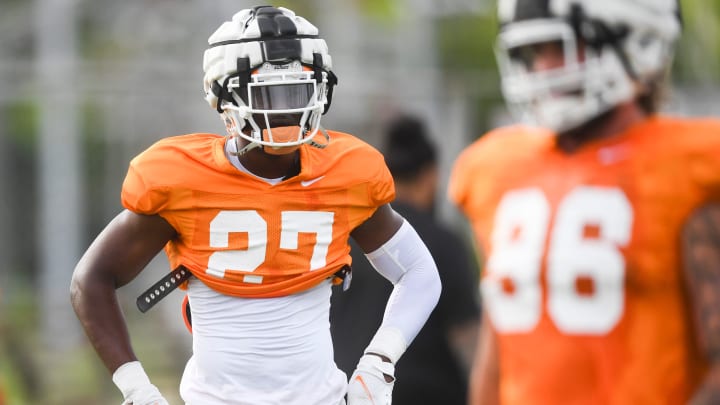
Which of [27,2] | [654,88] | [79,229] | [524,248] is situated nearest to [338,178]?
[524,248]

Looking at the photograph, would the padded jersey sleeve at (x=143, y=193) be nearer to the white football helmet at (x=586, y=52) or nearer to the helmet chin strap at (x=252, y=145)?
the helmet chin strap at (x=252, y=145)

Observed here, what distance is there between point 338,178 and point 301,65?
0.33 m

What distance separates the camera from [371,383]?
372cm

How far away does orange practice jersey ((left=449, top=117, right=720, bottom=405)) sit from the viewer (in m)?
3.15

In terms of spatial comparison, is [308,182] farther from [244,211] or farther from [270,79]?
[270,79]

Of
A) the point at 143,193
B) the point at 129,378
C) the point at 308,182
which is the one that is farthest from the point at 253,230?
the point at 129,378

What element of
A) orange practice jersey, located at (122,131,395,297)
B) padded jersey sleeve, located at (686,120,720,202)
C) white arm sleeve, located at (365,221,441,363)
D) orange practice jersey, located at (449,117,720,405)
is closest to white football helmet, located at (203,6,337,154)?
orange practice jersey, located at (122,131,395,297)

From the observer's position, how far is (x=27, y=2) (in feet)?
59.4

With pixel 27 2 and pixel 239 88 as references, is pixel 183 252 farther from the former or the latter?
pixel 27 2

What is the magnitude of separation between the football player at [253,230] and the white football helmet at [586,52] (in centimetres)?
63

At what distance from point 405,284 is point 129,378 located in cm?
89

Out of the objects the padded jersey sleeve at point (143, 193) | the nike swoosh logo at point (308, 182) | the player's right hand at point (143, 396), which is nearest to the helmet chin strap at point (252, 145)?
the nike swoosh logo at point (308, 182)

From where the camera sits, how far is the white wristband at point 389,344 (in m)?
3.79

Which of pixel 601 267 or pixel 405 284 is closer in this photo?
pixel 601 267
